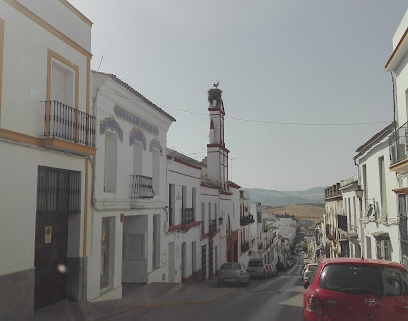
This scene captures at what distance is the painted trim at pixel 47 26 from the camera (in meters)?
8.51

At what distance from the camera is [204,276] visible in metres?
25.2

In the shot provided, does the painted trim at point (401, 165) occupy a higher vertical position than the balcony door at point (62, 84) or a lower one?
lower

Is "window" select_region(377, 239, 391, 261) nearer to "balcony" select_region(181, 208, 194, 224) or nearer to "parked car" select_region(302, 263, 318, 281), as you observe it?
"parked car" select_region(302, 263, 318, 281)

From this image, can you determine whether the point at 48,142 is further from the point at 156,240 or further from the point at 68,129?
the point at 156,240

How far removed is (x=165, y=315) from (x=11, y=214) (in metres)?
5.15

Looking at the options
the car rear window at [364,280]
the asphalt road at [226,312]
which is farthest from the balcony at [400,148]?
the car rear window at [364,280]

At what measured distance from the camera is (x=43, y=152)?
30.2 ft

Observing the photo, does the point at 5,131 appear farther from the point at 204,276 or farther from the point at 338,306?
the point at 204,276

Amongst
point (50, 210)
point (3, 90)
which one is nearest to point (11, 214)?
point (50, 210)

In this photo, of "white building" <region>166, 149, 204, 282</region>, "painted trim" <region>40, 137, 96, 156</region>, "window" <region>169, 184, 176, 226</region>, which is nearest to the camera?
"painted trim" <region>40, 137, 96, 156</region>

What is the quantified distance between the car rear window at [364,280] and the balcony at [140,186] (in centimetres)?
945

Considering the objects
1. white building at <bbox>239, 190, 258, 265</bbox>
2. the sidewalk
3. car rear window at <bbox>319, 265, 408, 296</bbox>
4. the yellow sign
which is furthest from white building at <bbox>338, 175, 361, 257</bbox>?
car rear window at <bbox>319, 265, 408, 296</bbox>

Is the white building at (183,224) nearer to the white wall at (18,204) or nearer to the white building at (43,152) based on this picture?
the white building at (43,152)

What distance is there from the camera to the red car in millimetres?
5203
